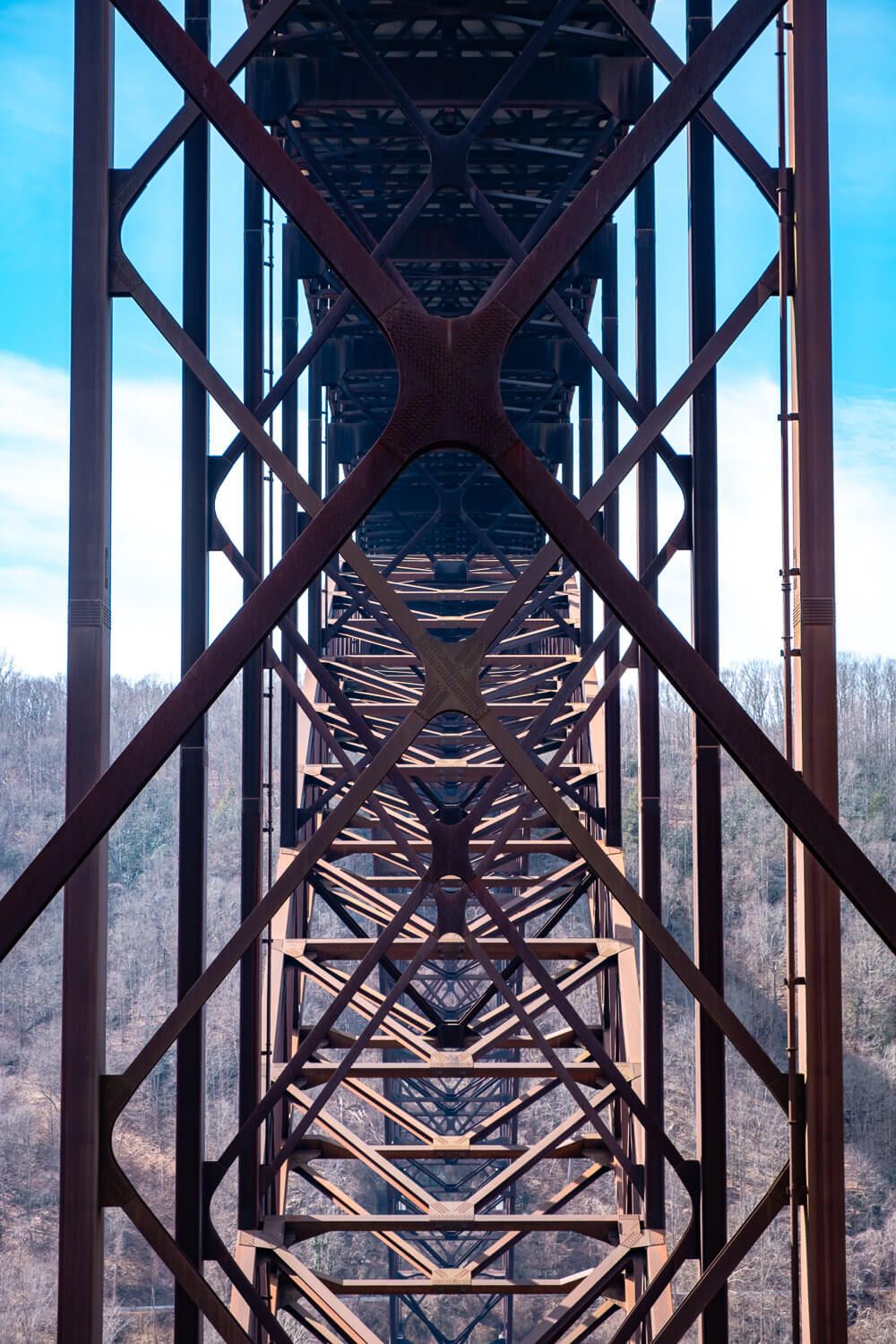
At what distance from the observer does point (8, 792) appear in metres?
61.2

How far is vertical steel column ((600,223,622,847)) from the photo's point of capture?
12.6 m

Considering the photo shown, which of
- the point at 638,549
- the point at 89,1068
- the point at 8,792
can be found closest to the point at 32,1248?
the point at 8,792

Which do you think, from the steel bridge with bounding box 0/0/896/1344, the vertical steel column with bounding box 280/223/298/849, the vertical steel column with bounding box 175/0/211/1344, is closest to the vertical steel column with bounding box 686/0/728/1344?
the steel bridge with bounding box 0/0/896/1344

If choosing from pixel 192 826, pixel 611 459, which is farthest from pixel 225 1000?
pixel 192 826

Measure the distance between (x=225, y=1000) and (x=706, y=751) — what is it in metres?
48.0

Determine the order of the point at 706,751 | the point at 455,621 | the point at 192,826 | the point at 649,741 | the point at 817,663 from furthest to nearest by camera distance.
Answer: the point at 455,621
the point at 649,741
the point at 706,751
the point at 192,826
the point at 817,663

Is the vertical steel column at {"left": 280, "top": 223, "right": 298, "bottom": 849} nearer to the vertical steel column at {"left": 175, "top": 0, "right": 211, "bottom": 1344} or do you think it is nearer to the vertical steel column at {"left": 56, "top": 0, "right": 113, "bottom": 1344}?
the vertical steel column at {"left": 175, "top": 0, "right": 211, "bottom": 1344}

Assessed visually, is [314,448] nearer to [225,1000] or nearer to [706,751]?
[706,751]

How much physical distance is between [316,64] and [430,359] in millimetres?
5819

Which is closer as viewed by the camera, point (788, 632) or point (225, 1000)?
point (788, 632)

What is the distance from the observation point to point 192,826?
735cm

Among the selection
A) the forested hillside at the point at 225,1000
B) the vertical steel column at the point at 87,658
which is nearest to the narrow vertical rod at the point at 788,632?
the vertical steel column at the point at 87,658

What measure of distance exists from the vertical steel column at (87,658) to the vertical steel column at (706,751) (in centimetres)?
339

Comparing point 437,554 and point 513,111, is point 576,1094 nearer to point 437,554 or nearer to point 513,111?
point 513,111
